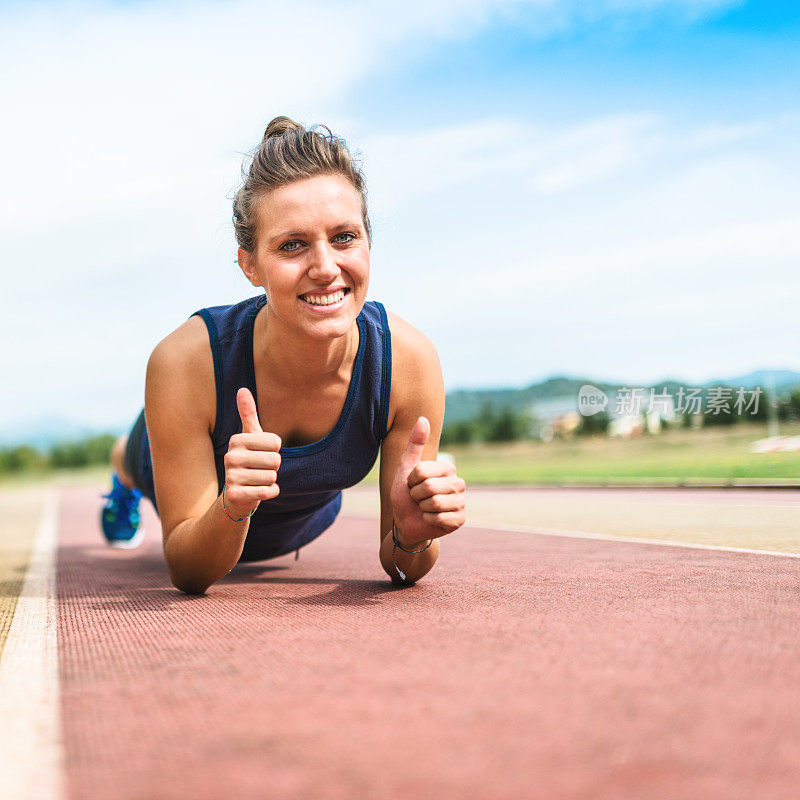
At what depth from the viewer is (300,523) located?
4383mm

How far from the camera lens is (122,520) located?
22.7ft

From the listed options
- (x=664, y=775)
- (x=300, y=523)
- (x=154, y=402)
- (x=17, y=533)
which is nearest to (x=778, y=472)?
(x=17, y=533)

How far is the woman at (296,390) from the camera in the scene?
3156mm

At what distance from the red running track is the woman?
0.31m

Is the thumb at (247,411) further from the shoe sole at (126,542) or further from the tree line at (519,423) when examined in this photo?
the tree line at (519,423)

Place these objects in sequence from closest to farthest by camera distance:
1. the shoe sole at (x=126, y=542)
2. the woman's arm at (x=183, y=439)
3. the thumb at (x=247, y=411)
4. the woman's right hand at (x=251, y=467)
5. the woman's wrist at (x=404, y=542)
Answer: the woman's right hand at (x=251, y=467) → the thumb at (x=247, y=411) → the woman's wrist at (x=404, y=542) → the woman's arm at (x=183, y=439) → the shoe sole at (x=126, y=542)

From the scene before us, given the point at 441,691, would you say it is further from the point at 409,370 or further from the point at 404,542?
the point at 409,370

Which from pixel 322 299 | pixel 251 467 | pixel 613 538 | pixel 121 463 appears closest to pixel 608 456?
pixel 613 538

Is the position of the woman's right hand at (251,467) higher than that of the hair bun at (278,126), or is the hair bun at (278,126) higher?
the hair bun at (278,126)

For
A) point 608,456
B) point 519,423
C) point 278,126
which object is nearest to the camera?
point 278,126

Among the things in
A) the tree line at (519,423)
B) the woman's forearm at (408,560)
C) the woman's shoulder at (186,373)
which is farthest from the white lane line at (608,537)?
the tree line at (519,423)

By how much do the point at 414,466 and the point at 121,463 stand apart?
3233 mm

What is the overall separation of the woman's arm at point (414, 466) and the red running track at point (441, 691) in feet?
0.64

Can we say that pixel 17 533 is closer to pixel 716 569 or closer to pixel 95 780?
pixel 716 569
